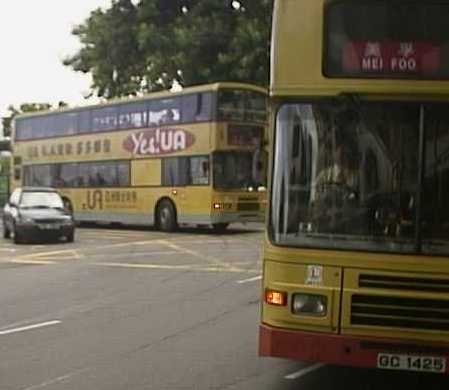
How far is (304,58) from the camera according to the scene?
21.9 feet

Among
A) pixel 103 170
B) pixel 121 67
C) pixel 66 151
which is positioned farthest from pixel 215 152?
pixel 121 67

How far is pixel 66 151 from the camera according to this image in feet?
109

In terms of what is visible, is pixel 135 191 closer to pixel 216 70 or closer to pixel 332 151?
pixel 216 70

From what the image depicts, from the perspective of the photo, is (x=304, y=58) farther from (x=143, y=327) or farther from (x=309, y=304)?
(x=143, y=327)

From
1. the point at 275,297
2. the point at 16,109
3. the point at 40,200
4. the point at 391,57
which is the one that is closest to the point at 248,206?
the point at 40,200

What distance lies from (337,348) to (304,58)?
6.80 ft

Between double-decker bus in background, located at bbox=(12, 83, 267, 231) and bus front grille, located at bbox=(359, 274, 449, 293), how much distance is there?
17097mm

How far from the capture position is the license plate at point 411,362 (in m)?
6.33

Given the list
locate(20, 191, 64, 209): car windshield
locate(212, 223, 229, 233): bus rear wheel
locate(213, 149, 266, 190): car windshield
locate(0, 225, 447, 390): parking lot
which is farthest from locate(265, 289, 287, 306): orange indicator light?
locate(212, 223, 229, 233): bus rear wheel

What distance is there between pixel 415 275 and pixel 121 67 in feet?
106

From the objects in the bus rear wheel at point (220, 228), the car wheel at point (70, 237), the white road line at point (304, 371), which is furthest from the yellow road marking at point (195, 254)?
the white road line at point (304, 371)

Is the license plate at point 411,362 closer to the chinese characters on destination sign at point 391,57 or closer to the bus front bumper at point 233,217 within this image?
the chinese characters on destination sign at point 391,57

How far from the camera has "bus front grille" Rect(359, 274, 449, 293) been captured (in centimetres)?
628

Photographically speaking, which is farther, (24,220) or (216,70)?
(216,70)
